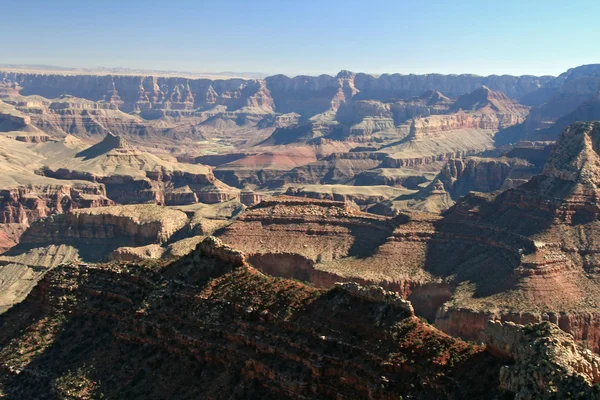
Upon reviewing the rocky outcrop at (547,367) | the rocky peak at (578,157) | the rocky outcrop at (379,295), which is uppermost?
the rocky outcrop at (547,367)

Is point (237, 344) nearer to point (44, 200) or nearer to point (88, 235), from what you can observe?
point (88, 235)

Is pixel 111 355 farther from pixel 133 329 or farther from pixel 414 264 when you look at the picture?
pixel 414 264

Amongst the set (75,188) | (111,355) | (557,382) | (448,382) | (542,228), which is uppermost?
(557,382)

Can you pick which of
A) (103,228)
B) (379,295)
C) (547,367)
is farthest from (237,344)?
(103,228)

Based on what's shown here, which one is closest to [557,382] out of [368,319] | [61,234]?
[368,319]

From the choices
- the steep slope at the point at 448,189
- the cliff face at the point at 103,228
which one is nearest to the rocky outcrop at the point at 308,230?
the cliff face at the point at 103,228

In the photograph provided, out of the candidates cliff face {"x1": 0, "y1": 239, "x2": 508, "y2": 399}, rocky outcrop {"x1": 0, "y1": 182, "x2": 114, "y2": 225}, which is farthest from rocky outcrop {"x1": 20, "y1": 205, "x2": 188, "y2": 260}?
cliff face {"x1": 0, "y1": 239, "x2": 508, "y2": 399}

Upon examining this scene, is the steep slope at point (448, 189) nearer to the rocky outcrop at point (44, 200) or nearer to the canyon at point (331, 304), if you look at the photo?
the canyon at point (331, 304)

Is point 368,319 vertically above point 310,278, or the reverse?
point 368,319
